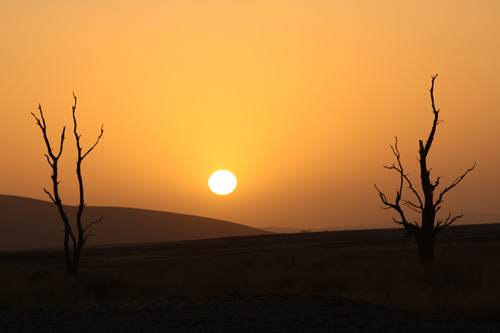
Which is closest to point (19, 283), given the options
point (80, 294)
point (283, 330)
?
point (80, 294)

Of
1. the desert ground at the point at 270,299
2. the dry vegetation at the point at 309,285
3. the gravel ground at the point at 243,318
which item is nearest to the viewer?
the gravel ground at the point at 243,318

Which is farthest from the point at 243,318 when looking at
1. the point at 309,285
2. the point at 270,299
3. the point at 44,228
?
the point at 44,228

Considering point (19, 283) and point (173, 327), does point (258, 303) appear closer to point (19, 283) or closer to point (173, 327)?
point (173, 327)

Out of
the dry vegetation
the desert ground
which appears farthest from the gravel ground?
the dry vegetation

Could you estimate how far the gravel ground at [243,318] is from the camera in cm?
1175

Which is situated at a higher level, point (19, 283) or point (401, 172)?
point (401, 172)

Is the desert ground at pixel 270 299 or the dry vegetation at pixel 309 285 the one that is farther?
the dry vegetation at pixel 309 285

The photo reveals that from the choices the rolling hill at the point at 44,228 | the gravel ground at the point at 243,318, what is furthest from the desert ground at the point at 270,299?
the rolling hill at the point at 44,228

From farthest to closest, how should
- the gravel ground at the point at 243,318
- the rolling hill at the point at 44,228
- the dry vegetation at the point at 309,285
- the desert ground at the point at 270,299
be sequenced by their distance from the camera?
the rolling hill at the point at 44,228 → the dry vegetation at the point at 309,285 → the desert ground at the point at 270,299 → the gravel ground at the point at 243,318

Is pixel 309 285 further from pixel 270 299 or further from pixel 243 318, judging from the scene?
pixel 243 318

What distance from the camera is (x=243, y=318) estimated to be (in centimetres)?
1220

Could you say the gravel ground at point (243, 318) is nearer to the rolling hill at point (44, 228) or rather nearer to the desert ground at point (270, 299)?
the desert ground at point (270, 299)

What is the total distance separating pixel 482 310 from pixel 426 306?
1.13 meters

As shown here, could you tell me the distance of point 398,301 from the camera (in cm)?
1619
